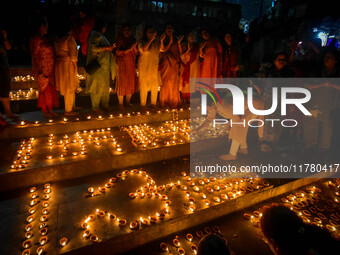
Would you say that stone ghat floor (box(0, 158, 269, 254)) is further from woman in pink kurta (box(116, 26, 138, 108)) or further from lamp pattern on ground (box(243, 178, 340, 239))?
woman in pink kurta (box(116, 26, 138, 108))

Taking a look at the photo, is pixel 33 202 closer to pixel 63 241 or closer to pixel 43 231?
pixel 43 231

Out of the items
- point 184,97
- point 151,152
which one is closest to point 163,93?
point 184,97

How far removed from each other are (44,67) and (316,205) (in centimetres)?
497

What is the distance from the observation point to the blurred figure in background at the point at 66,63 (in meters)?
4.21

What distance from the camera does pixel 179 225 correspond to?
2678 millimetres

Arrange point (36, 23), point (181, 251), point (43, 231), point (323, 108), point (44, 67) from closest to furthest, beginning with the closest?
1. point (43, 231)
2. point (181, 251)
3. point (36, 23)
4. point (323, 108)
5. point (44, 67)

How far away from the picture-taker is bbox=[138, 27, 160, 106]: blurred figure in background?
4961mm

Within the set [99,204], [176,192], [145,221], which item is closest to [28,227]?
[99,204]

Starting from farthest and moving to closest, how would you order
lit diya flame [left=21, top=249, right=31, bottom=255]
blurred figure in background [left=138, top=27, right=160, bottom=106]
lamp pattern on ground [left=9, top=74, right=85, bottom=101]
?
lamp pattern on ground [left=9, top=74, right=85, bottom=101] → blurred figure in background [left=138, top=27, right=160, bottom=106] → lit diya flame [left=21, top=249, right=31, bottom=255]

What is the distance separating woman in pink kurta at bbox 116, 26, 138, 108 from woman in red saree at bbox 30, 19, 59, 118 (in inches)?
50.9

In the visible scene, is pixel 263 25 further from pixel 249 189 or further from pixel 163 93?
pixel 249 189

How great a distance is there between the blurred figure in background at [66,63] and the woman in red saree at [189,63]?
7.60 ft

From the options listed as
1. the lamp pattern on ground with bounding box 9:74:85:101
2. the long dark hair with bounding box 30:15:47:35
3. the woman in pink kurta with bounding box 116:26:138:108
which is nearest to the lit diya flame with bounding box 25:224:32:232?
the long dark hair with bounding box 30:15:47:35

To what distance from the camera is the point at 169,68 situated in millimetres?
5445
